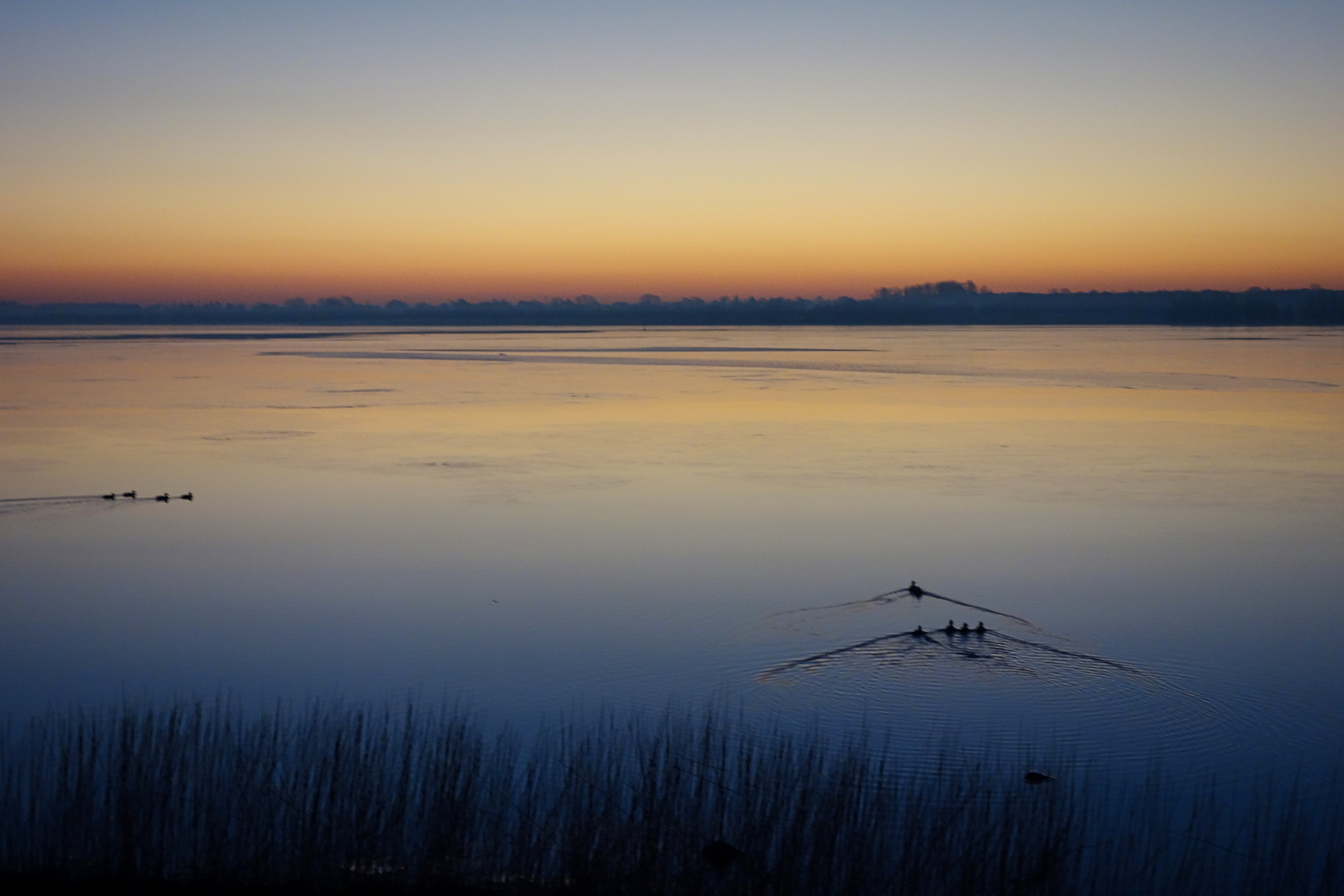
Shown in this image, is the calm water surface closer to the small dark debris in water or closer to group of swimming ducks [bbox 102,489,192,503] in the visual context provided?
group of swimming ducks [bbox 102,489,192,503]

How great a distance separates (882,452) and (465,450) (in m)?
5.23

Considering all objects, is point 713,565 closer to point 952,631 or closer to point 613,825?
point 952,631

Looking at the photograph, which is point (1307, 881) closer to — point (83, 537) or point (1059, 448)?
point (83, 537)

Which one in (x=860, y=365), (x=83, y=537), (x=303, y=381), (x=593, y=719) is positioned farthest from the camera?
(x=860, y=365)

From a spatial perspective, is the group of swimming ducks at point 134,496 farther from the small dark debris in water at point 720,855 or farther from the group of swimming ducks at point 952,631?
the small dark debris in water at point 720,855

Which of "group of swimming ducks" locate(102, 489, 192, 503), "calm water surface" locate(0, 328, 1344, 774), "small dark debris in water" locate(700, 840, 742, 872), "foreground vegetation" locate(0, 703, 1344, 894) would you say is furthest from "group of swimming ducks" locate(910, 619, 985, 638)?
"group of swimming ducks" locate(102, 489, 192, 503)

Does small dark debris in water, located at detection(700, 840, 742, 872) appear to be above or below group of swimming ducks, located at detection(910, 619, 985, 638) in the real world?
below

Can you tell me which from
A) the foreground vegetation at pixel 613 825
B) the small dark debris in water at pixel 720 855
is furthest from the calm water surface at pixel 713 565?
the small dark debris in water at pixel 720 855

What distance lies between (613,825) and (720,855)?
1.28ft

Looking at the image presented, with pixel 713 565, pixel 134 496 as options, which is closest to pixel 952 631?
pixel 713 565

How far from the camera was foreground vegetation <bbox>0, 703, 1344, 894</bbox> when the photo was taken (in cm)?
377

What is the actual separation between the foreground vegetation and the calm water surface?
60 cm

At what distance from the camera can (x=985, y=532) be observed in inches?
370

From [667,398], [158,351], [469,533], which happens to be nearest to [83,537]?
[469,533]
